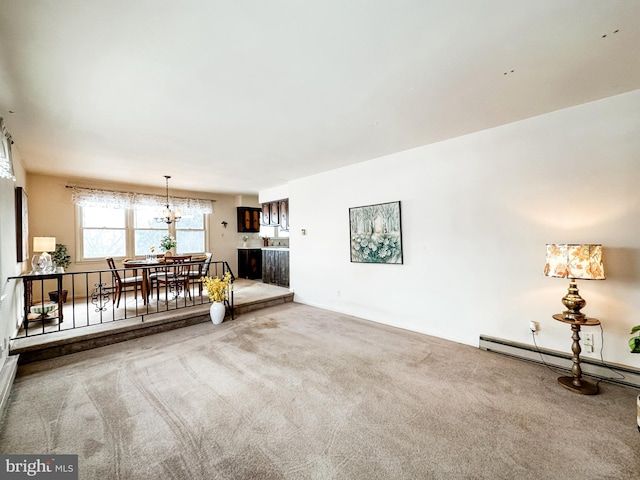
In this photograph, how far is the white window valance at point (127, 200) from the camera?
17.4 ft

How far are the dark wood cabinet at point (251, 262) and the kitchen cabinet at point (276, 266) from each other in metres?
0.69

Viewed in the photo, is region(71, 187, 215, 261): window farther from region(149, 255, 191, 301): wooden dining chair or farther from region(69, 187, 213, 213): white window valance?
region(149, 255, 191, 301): wooden dining chair

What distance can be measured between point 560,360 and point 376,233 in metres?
2.54

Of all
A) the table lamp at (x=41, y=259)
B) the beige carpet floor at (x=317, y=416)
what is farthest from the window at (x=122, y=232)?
the beige carpet floor at (x=317, y=416)

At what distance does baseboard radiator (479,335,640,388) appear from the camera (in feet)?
7.58

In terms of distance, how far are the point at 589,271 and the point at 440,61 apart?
2.07m

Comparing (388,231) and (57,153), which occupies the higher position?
(57,153)

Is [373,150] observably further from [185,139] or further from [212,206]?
[212,206]

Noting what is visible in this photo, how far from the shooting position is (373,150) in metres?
3.80

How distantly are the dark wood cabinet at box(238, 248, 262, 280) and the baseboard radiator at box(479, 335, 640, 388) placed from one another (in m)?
5.86

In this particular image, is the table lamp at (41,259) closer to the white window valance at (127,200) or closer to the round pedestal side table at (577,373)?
the white window valance at (127,200)

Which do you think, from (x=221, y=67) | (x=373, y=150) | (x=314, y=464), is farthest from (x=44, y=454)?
(x=373, y=150)

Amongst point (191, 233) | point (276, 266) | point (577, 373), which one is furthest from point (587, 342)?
point (191, 233)

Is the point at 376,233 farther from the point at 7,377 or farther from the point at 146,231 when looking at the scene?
the point at 146,231
